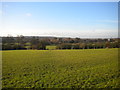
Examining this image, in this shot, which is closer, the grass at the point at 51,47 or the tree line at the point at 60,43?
the tree line at the point at 60,43

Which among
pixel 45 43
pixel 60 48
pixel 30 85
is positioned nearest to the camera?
pixel 30 85

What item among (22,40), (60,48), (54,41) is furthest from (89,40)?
(22,40)

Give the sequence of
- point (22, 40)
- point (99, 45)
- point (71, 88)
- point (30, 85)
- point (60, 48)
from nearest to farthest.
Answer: point (71, 88), point (30, 85), point (22, 40), point (60, 48), point (99, 45)

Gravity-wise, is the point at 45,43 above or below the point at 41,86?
above

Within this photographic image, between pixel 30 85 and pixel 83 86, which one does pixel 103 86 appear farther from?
pixel 30 85

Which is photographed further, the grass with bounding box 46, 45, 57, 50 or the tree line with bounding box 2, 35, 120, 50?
the grass with bounding box 46, 45, 57, 50

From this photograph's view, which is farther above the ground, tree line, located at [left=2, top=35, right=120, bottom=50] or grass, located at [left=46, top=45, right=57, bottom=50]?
tree line, located at [left=2, top=35, right=120, bottom=50]

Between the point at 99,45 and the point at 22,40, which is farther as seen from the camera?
the point at 99,45

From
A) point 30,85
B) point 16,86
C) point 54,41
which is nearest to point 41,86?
point 30,85

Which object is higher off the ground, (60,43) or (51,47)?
(60,43)

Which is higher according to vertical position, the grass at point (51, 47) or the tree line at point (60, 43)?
the tree line at point (60, 43)

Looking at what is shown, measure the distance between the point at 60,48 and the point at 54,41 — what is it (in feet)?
11.4

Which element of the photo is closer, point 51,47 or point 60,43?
point 51,47

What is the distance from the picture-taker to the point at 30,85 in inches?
179
